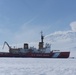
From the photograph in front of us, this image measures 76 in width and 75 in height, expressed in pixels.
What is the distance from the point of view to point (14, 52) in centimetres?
8750

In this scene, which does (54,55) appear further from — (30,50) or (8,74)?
(8,74)

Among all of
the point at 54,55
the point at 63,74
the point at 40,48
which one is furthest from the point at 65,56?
the point at 63,74

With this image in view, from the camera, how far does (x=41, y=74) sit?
20.1 metres

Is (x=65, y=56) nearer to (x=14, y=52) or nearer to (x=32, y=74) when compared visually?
(x=14, y=52)

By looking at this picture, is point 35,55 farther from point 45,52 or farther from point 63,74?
point 63,74

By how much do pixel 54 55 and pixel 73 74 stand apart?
6334cm

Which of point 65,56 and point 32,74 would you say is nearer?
point 32,74

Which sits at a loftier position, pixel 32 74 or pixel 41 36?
pixel 41 36

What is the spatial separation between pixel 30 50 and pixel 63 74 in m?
65.8

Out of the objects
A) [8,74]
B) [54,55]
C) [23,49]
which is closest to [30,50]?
[23,49]

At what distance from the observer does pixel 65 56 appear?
82875 mm

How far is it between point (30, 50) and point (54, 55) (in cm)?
874

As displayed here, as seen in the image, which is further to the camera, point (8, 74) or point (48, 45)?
point (48, 45)

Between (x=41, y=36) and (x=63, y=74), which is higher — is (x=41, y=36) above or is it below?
above
